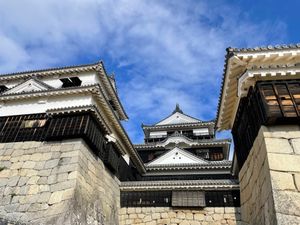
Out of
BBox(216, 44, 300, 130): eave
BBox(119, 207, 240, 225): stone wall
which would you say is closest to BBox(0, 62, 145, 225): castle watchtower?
BBox(119, 207, 240, 225): stone wall

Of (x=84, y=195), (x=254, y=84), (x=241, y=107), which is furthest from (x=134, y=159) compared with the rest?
→ (x=254, y=84)

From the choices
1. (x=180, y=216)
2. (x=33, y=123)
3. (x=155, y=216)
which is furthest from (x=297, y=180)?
(x=33, y=123)

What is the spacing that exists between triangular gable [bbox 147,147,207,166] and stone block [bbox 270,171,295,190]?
15410mm

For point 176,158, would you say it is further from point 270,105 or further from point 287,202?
point 287,202

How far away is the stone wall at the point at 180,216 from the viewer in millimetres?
12102

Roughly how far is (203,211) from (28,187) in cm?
783

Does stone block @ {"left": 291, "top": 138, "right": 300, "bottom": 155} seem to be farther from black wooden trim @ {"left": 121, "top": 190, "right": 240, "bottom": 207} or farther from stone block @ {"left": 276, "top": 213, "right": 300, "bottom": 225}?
black wooden trim @ {"left": 121, "top": 190, "right": 240, "bottom": 207}

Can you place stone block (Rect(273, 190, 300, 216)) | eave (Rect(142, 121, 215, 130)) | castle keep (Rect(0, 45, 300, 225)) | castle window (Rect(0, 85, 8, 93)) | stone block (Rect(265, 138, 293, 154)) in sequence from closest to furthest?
stone block (Rect(273, 190, 300, 216)) → stone block (Rect(265, 138, 293, 154)) → castle keep (Rect(0, 45, 300, 225)) → castle window (Rect(0, 85, 8, 93)) → eave (Rect(142, 121, 215, 130))

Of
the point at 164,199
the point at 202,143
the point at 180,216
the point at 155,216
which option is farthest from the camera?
the point at 202,143

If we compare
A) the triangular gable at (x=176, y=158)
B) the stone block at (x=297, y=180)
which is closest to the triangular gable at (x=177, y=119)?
the triangular gable at (x=176, y=158)

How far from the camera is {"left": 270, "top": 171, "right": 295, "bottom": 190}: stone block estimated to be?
22.0 feet

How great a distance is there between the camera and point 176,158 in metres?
23.0

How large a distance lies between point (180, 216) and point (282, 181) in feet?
22.5

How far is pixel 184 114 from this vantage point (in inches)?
1241
